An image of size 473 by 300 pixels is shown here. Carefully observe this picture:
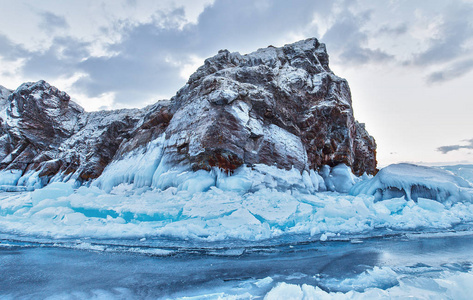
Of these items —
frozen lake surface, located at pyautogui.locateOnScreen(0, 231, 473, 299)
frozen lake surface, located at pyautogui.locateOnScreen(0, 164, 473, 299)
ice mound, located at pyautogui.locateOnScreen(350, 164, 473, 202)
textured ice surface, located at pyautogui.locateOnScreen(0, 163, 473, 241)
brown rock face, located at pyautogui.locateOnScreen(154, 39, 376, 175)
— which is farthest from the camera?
brown rock face, located at pyautogui.locateOnScreen(154, 39, 376, 175)

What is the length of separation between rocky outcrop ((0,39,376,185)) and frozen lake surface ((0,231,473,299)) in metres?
6.26

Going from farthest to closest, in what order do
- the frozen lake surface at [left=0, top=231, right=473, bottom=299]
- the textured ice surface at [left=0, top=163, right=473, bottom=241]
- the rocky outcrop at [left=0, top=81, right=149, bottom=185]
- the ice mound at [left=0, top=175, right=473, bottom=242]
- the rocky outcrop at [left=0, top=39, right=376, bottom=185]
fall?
the rocky outcrop at [left=0, top=81, right=149, bottom=185]
the rocky outcrop at [left=0, top=39, right=376, bottom=185]
the textured ice surface at [left=0, top=163, right=473, bottom=241]
the ice mound at [left=0, top=175, right=473, bottom=242]
the frozen lake surface at [left=0, top=231, right=473, bottom=299]

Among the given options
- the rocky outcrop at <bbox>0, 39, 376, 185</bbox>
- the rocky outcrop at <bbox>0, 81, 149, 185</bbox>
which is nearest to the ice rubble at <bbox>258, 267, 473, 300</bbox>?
the rocky outcrop at <bbox>0, 39, 376, 185</bbox>

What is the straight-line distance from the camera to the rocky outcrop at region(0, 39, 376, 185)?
1144 centimetres

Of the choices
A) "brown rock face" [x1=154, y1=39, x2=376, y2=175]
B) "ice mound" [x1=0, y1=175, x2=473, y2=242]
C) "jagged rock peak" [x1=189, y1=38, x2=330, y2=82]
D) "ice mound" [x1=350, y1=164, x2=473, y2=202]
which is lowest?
"ice mound" [x1=0, y1=175, x2=473, y2=242]

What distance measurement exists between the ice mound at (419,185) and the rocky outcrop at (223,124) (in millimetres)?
4059

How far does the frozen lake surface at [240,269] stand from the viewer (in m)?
2.89

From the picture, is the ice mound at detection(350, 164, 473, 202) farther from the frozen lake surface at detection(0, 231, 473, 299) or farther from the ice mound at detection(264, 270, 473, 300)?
the ice mound at detection(264, 270, 473, 300)

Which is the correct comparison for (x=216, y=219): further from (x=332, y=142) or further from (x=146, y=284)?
(x=332, y=142)

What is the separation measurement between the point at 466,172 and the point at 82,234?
19.5 meters

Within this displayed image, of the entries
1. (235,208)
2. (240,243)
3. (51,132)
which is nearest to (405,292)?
(240,243)

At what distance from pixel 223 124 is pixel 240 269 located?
8114 mm

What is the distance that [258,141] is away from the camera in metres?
11.8

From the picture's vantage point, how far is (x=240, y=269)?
371 centimetres
